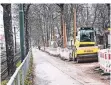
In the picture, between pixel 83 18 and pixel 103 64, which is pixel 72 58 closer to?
pixel 103 64

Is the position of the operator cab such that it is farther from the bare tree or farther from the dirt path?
the bare tree

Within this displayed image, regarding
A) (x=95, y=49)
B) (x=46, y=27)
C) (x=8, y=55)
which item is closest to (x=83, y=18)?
(x=46, y=27)

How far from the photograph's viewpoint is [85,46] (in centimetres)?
3084

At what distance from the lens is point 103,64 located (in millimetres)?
18859

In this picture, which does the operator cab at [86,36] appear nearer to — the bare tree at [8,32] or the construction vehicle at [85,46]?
Result: the construction vehicle at [85,46]

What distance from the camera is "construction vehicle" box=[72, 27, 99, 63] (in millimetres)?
28797

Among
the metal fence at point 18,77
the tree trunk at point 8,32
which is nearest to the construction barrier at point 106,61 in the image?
the tree trunk at point 8,32

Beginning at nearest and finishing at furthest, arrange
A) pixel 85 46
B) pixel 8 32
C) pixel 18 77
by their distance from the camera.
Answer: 1. pixel 18 77
2. pixel 8 32
3. pixel 85 46

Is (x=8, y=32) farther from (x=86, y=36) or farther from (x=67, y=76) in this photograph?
(x=86, y=36)

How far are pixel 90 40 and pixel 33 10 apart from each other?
1831 cm

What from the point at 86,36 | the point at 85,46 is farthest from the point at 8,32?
the point at 86,36

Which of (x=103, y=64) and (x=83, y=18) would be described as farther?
(x=83, y=18)

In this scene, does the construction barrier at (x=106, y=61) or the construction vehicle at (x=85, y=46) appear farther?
the construction vehicle at (x=85, y=46)

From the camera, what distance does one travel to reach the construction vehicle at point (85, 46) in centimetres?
2880
